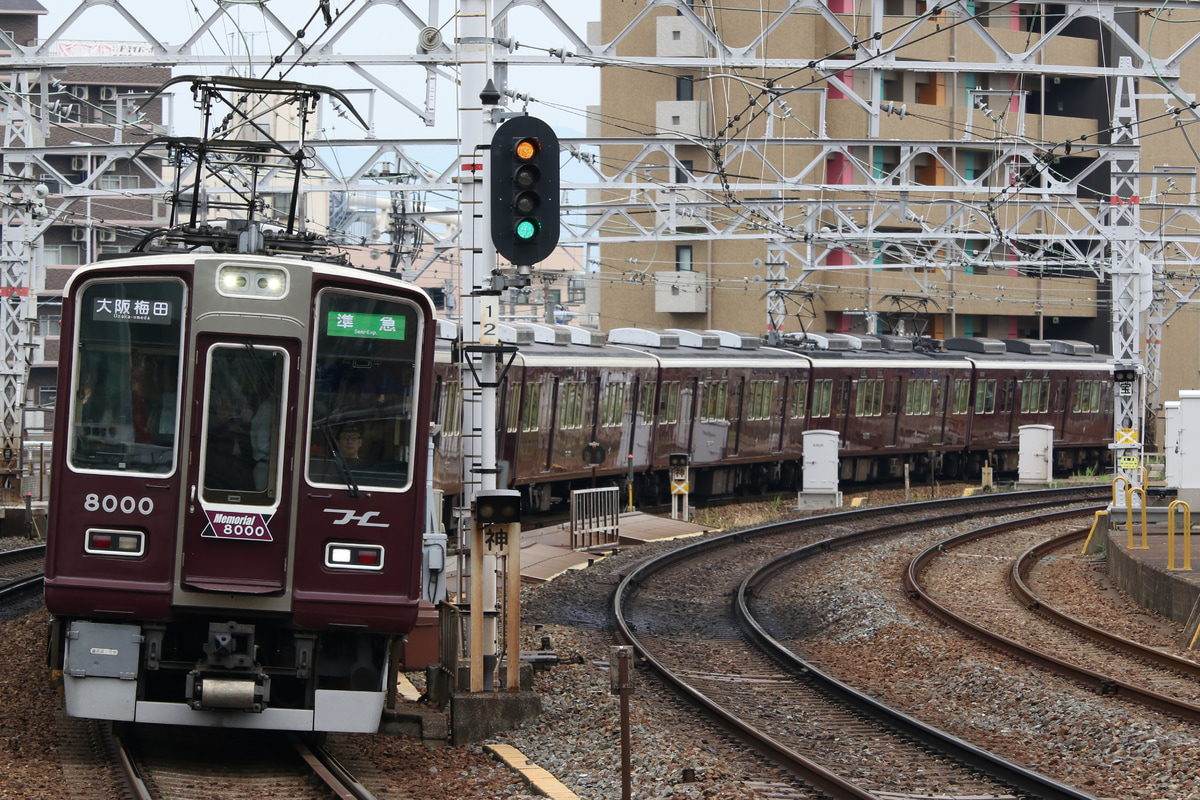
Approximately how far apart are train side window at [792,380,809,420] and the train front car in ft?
73.3

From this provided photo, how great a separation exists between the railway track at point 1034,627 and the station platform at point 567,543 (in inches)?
147

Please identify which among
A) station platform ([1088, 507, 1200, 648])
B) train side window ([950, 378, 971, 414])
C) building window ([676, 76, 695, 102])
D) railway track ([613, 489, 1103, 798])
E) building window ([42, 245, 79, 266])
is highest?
building window ([676, 76, 695, 102])

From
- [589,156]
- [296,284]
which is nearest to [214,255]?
[296,284]

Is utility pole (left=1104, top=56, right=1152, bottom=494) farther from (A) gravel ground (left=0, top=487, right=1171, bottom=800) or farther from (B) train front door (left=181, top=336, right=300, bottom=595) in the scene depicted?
(B) train front door (left=181, top=336, right=300, bottom=595)

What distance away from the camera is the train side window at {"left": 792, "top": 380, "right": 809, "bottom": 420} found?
2947cm

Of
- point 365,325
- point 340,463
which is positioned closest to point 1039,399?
point 365,325

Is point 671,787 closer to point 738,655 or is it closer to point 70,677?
point 70,677

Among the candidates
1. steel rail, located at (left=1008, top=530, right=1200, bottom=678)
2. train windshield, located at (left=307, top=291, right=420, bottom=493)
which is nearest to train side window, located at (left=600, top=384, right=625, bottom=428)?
steel rail, located at (left=1008, top=530, right=1200, bottom=678)

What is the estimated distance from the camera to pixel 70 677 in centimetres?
742

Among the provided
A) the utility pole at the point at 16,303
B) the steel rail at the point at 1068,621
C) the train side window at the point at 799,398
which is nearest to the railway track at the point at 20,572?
the utility pole at the point at 16,303

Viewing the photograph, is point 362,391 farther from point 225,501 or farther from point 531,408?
point 531,408

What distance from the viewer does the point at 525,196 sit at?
873 cm

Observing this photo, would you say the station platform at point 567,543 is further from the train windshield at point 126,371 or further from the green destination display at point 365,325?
the train windshield at point 126,371

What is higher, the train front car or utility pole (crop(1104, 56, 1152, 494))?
utility pole (crop(1104, 56, 1152, 494))
